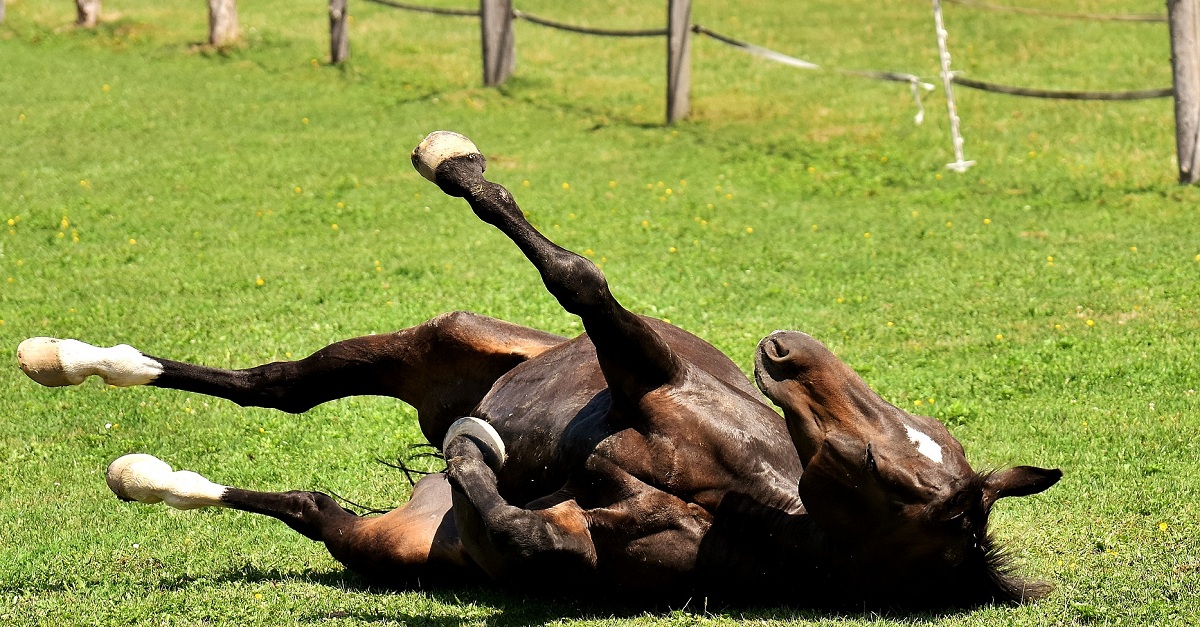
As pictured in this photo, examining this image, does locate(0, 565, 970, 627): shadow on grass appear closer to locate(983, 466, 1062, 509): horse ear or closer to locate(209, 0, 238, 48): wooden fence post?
locate(983, 466, 1062, 509): horse ear

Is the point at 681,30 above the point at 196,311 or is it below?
above

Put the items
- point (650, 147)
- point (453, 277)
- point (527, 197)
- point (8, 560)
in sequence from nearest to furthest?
point (8, 560), point (453, 277), point (527, 197), point (650, 147)

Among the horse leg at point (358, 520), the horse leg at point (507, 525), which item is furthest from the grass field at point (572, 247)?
the horse leg at point (507, 525)

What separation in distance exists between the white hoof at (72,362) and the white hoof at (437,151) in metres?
1.41

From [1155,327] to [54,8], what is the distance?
64.9 ft

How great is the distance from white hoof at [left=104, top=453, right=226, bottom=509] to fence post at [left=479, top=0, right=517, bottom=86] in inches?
500

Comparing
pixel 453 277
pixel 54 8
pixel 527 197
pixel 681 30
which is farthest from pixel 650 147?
pixel 54 8

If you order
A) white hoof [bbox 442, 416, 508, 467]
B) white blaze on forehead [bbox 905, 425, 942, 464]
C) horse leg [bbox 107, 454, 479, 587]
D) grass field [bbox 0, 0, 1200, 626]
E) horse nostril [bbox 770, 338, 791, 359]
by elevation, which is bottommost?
grass field [bbox 0, 0, 1200, 626]

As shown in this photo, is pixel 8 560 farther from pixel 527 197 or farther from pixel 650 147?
pixel 650 147

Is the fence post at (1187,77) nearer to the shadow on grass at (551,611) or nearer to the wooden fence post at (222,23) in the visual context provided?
the shadow on grass at (551,611)

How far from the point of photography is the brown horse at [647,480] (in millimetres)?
3660

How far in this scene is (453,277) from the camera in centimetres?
1017

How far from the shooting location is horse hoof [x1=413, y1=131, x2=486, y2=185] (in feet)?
15.6

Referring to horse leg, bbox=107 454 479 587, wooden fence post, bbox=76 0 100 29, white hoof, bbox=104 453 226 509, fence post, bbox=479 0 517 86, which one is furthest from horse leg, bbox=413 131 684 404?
wooden fence post, bbox=76 0 100 29
